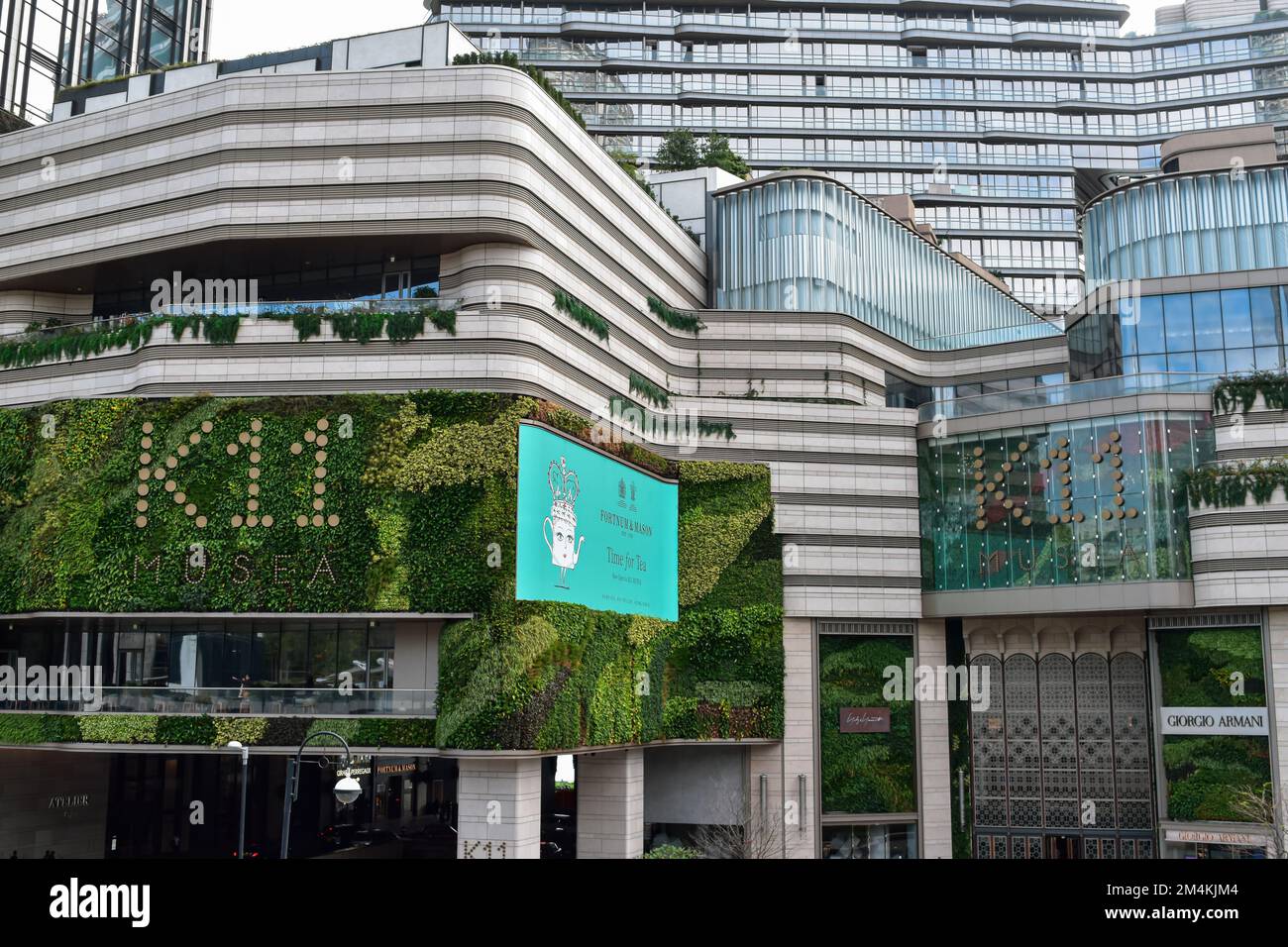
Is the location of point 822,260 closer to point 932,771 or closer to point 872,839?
point 932,771

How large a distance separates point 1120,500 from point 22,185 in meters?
47.0

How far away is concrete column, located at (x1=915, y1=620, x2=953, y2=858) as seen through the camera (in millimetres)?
54594

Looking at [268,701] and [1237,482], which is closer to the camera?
[268,701]

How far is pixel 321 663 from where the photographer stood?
45.1m

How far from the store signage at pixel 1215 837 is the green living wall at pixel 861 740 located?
10.4 metres

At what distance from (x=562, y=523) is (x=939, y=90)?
93063mm

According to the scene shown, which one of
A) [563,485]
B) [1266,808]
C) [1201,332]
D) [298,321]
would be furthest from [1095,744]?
[298,321]

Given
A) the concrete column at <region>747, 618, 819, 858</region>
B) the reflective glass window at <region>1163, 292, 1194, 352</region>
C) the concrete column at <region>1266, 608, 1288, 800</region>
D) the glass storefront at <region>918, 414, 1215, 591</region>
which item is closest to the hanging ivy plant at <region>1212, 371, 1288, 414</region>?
the glass storefront at <region>918, 414, 1215, 591</region>

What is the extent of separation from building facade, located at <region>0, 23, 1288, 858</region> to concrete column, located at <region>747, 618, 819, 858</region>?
0.49ft

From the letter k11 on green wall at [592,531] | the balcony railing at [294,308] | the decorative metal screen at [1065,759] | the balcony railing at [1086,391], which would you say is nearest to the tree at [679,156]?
the balcony railing at [1086,391]

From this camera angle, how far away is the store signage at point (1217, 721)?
4912 cm

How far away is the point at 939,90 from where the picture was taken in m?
124

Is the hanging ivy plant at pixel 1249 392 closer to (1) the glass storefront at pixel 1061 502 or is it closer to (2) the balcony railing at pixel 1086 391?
(2) the balcony railing at pixel 1086 391
